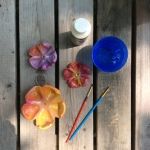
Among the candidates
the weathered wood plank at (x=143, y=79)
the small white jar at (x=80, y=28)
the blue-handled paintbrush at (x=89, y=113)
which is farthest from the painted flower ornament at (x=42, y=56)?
the weathered wood plank at (x=143, y=79)

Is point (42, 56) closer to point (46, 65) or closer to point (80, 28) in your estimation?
point (46, 65)

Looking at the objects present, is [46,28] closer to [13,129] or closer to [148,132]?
[13,129]

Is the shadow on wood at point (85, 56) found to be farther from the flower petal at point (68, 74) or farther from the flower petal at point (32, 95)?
the flower petal at point (32, 95)

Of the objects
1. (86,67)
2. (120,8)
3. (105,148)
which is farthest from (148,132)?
(120,8)

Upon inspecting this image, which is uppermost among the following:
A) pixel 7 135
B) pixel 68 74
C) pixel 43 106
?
pixel 68 74

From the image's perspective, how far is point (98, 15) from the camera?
1865 mm

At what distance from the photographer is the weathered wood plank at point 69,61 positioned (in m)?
1.84

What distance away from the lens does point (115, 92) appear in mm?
1856

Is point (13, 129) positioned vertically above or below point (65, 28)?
below

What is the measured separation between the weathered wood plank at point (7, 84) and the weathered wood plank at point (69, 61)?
16cm

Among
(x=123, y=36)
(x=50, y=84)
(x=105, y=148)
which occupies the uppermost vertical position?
(x=123, y=36)

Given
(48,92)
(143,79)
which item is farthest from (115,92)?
(48,92)

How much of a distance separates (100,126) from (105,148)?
0.26 ft

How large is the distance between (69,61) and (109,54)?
0.14 m
